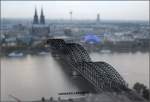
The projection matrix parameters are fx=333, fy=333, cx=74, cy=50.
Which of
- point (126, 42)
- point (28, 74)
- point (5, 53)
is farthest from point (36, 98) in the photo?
point (126, 42)

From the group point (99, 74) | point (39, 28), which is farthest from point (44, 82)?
point (39, 28)

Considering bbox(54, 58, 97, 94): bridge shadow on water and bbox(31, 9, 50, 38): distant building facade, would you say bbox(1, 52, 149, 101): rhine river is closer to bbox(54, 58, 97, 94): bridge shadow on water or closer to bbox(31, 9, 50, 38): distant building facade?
bbox(54, 58, 97, 94): bridge shadow on water

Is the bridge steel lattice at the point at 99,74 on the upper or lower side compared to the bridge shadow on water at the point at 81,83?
upper

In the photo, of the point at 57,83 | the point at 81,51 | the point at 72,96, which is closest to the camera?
the point at 72,96

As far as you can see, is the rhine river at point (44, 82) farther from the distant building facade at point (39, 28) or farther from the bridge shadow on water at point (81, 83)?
the distant building facade at point (39, 28)

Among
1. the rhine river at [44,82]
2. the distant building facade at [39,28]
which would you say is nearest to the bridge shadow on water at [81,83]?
the rhine river at [44,82]

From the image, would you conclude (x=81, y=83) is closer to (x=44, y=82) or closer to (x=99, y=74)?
(x=99, y=74)

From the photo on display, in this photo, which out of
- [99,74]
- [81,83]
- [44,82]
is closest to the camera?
[99,74]

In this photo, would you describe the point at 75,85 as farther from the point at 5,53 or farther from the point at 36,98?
the point at 5,53
